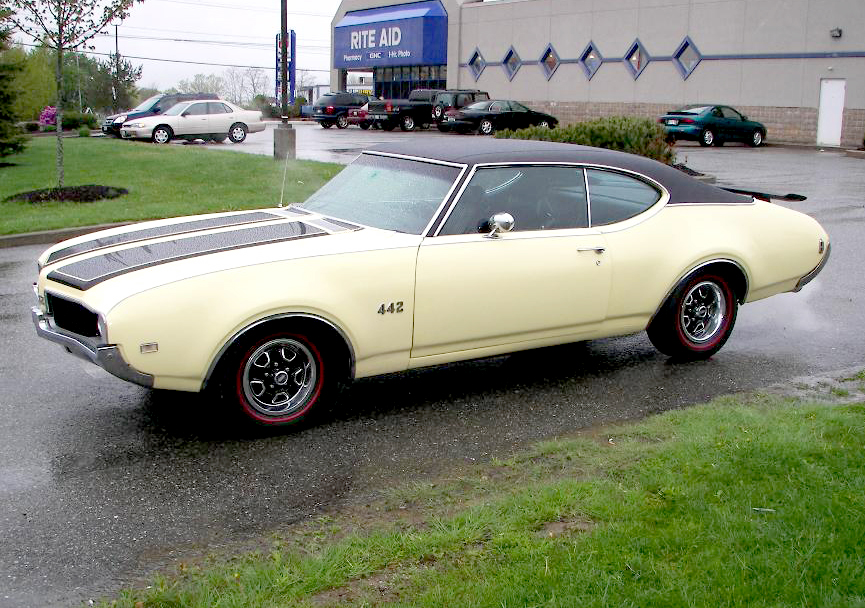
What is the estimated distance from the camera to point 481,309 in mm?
5723

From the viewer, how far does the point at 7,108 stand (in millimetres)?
21672

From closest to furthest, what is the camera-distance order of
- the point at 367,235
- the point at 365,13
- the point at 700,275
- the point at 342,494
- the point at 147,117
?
the point at 342,494 → the point at 367,235 → the point at 700,275 → the point at 147,117 → the point at 365,13

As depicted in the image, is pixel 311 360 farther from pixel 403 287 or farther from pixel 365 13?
pixel 365 13

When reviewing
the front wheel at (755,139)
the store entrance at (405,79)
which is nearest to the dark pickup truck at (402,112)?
the front wheel at (755,139)

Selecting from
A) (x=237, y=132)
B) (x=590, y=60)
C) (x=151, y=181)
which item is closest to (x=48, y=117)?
(x=237, y=132)

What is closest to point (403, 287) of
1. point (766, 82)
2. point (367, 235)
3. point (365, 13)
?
point (367, 235)

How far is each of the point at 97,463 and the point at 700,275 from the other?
4162 mm

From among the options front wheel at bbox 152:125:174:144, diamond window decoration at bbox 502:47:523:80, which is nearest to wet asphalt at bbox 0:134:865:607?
front wheel at bbox 152:125:174:144

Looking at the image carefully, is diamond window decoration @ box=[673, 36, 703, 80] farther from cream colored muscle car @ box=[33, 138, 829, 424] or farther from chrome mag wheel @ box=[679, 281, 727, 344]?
chrome mag wheel @ box=[679, 281, 727, 344]

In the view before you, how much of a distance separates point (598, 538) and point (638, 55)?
41.0 m

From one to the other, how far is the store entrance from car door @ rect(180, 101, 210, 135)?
24.8m

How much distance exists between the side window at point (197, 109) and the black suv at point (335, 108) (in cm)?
1208

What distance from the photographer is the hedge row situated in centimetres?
1591

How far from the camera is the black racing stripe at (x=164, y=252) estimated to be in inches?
203
